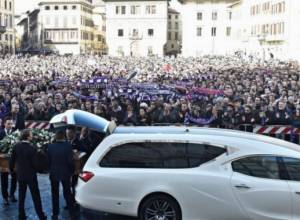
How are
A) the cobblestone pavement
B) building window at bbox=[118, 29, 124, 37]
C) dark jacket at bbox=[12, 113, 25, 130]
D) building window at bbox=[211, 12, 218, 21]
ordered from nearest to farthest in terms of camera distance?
the cobblestone pavement, dark jacket at bbox=[12, 113, 25, 130], building window at bbox=[211, 12, 218, 21], building window at bbox=[118, 29, 124, 37]

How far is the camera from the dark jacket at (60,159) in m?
9.25

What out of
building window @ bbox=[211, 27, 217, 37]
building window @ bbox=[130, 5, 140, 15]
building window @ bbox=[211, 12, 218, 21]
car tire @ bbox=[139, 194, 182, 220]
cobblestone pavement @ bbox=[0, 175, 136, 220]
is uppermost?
building window @ bbox=[130, 5, 140, 15]

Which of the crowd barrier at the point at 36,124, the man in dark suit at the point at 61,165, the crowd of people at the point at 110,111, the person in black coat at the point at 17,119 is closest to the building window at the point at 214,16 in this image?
the crowd of people at the point at 110,111

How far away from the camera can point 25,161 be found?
9.28m

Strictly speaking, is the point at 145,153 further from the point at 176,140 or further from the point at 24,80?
the point at 24,80

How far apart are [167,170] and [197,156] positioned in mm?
487

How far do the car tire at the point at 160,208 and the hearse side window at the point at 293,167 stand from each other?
1.66m

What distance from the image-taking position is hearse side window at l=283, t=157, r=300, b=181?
7.88 metres

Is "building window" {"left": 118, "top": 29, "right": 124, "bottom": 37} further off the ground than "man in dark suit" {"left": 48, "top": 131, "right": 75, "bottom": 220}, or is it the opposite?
"building window" {"left": 118, "top": 29, "right": 124, "bottom": 37}

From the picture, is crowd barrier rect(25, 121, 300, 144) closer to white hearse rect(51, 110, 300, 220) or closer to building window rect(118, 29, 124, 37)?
white hearse rect(51, 110, 300, 220)

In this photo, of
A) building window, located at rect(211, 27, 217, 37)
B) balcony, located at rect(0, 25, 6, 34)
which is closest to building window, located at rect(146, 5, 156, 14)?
building window, located at rect(211, 27, 217, 37)

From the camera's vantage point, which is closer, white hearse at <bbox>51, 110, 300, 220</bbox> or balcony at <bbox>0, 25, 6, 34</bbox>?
white hearse at <bbox>51, 110, 300, 220</bbox>

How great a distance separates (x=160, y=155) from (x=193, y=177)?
0.62 metres

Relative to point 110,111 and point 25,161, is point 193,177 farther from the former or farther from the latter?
point 110,111
